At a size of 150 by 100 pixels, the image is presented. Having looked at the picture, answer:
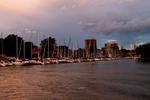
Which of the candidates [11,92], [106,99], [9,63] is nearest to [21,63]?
[9,63]

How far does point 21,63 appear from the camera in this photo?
7013 inches

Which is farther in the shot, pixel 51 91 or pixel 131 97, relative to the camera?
pixel 51 91

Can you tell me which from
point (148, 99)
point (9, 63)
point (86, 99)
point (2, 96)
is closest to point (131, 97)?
point (148, 99)

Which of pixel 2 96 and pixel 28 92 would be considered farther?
pixel 28 92

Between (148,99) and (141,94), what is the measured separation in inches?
202

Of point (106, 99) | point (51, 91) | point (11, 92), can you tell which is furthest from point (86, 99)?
point (11, 92)

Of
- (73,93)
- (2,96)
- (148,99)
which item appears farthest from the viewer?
(73,93)

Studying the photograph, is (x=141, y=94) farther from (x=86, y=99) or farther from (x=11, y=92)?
(x=11, y=92)

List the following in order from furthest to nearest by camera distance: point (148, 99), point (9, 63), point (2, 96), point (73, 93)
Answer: point (9, 63) → point (73, 93) → point (2, 96) → point (148, 99)

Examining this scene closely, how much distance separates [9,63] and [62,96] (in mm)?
119671

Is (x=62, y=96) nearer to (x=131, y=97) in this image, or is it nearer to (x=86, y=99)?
(x=86, y=99)

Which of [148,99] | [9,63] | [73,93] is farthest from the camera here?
[9,63]

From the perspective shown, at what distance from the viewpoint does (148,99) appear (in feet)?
161

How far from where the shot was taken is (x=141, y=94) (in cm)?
5419
